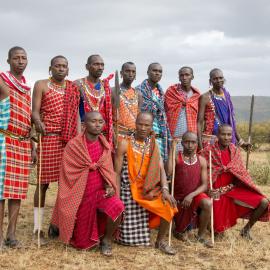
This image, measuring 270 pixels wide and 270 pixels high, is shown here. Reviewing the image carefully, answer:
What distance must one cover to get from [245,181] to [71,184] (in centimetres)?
252

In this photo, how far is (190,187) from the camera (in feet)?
20.2

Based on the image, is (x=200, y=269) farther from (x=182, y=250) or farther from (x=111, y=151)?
(x=111, y=151)

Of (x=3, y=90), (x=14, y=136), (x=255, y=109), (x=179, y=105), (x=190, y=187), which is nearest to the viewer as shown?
(x=3, y=90)

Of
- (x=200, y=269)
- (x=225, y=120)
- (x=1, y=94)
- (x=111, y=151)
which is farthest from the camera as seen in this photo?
(x=225, y=120)

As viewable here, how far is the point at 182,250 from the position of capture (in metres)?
5.74

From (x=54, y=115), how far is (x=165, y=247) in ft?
7.37

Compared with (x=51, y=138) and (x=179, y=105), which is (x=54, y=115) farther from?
(x=179, y=105)

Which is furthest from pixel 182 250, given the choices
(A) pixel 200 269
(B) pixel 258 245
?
(B) pixel 258 245

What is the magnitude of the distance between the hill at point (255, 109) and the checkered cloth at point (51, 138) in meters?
78.1

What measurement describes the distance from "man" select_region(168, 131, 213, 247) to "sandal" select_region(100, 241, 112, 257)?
1.19 metres

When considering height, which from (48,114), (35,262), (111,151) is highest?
(48,114)

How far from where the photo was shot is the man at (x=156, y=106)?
6824 millimetres

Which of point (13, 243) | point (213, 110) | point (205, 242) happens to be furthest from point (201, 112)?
point (13, 243)

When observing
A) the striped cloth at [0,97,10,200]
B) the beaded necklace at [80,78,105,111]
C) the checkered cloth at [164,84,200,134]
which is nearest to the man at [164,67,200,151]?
the checkered cloth at [164,84,200,134]
